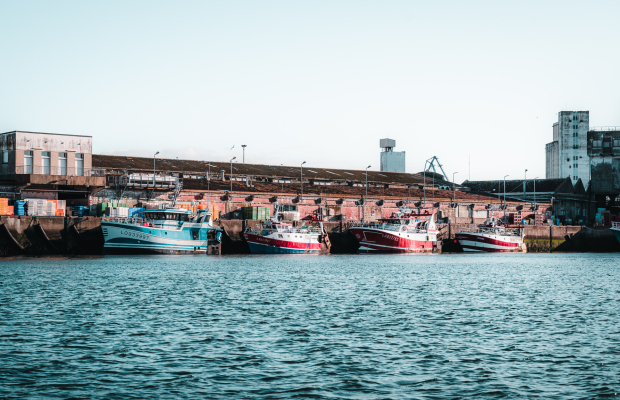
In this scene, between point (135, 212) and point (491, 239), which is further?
point (491, 239)

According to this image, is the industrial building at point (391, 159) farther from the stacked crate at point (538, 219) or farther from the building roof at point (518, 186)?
the stacked crate at point (538, 219)

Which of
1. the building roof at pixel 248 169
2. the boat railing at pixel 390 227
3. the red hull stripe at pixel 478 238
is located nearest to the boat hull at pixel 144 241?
the building roof at pixel 248 169

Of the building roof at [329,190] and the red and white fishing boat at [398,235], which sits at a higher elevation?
the building roof at [329,190]

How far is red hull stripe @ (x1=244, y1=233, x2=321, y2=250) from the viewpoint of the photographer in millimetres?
78250

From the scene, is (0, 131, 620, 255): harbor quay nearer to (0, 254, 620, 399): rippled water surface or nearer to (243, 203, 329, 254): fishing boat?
(243, 203, 329, 254): fishing boat

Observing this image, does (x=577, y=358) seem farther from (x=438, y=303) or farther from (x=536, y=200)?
(x=536, y=200)

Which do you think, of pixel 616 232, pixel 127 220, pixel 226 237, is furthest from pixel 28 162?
pixel 616 232

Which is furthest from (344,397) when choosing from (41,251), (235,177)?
(235,177)

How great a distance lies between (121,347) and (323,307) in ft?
42.1

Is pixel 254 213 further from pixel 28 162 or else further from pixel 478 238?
pixel 478 238

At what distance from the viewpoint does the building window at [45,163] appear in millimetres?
74625

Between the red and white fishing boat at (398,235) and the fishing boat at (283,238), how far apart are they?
18.4 ft

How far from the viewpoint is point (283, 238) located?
7994 cm

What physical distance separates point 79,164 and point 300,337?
194 ft
